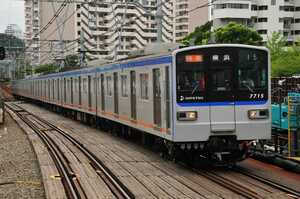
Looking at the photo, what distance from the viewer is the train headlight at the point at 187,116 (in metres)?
10.8

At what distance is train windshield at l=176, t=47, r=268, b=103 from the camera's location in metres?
10.9

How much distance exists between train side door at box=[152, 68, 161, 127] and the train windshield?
47.9 inches

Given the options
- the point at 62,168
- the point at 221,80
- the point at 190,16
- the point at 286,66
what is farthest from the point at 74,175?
the point at 190,16

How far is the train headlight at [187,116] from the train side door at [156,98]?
1358 millimetres

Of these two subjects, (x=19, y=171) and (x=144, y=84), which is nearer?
(x=19, y=171)

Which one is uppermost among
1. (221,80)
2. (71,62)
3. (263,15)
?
(263,15)

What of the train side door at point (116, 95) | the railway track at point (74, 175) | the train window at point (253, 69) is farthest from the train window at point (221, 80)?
the train side door at point (116, 95)

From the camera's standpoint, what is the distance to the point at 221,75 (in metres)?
11.1

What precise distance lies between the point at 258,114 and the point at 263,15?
7058 cm

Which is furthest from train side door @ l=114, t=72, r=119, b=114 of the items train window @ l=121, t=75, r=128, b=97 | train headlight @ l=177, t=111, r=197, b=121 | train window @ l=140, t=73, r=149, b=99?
train headlight @ l=177, t=111, r=197, b=121

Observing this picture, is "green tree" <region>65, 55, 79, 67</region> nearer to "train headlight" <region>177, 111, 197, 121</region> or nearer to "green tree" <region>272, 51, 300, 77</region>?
"green tree" <region>272, 51, 300, 77</region>

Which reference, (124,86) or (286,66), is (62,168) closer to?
(124,86)

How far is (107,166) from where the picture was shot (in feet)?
39.1

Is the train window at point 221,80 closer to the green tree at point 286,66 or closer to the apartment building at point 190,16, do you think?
the green tree at point 286,66
